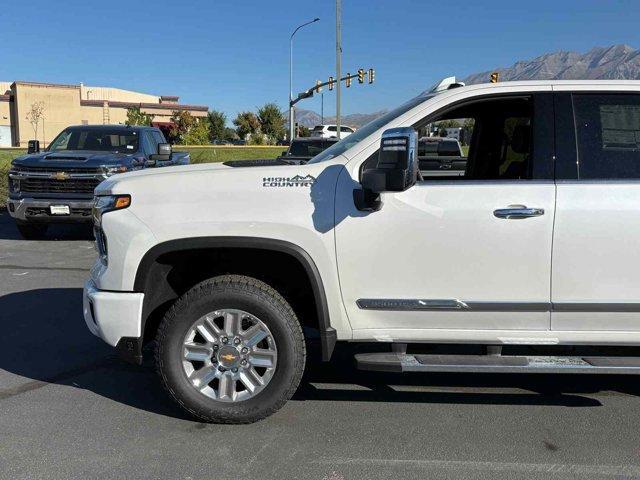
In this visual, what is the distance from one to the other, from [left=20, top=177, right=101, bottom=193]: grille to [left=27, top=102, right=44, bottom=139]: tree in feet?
241

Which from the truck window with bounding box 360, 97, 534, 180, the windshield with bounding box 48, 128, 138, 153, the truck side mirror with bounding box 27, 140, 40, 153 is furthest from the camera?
the truck side mirror with bounding box 27, 140, 40, 153

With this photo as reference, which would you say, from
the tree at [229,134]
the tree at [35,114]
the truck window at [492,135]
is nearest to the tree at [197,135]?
the tree at [229,134]

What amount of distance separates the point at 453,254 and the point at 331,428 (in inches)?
50.8

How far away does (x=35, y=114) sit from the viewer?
76.3 metres

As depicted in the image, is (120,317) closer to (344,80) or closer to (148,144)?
(148,144)

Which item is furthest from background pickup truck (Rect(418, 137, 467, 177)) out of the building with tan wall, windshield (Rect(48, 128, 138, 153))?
the building with tan wall

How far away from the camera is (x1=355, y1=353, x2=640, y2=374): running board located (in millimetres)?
3480

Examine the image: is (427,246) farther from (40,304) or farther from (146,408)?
(40,304)

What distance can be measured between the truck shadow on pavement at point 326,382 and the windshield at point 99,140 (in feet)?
20.2

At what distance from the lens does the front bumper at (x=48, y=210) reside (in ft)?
32.0

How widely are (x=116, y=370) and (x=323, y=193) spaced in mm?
2292

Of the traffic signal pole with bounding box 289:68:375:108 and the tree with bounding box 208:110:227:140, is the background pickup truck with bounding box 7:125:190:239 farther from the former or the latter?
the tree with bounding box 208:110:227:140

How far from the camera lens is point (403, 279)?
3.57m

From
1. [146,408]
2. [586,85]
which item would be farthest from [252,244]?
[586,85]
